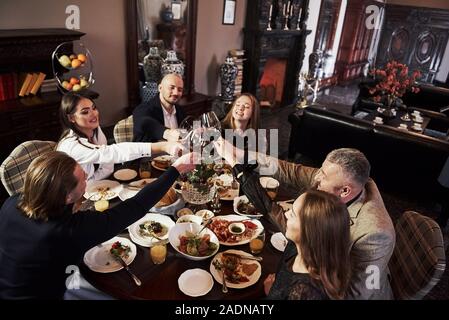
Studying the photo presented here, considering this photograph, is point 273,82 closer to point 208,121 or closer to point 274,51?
point 274,51

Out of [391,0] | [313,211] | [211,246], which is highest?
[391,0]

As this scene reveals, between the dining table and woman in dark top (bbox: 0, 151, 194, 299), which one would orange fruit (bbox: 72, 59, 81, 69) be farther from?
the dining table

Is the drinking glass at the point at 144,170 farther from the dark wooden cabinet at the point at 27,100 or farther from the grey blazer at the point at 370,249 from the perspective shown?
the dark wooden cabinet at the point at 27,100

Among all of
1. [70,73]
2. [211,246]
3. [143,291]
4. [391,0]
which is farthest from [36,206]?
[391,0]

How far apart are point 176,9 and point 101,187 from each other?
127 inches

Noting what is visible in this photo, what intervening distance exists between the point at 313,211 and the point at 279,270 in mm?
323

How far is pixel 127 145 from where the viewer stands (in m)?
2.03

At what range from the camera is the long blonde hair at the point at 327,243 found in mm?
1183

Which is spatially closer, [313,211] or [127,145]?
[313,211]

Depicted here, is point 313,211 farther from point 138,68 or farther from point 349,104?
point 349,104

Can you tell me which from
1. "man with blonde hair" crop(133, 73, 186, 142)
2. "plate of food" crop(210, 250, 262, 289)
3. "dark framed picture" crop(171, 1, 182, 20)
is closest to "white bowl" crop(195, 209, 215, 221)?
"plate of food" crop(210, 250, 262, 289)

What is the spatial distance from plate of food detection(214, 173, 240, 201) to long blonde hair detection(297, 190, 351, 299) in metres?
0.81

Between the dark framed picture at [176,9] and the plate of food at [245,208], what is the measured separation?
131 inches

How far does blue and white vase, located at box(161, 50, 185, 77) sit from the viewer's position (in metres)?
4.15
